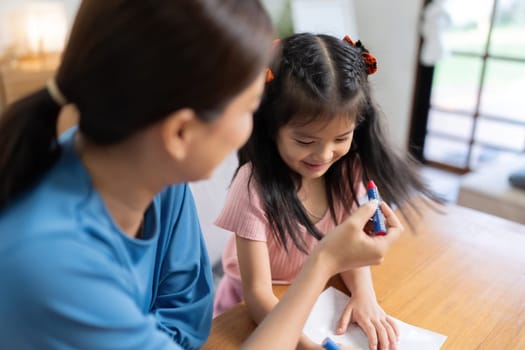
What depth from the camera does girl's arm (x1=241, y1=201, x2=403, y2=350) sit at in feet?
2.26

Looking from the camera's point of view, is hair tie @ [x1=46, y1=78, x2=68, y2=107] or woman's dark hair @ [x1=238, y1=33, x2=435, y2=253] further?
woman's dark hair @ [x1=238, y1=33, x2=435, y2=253]

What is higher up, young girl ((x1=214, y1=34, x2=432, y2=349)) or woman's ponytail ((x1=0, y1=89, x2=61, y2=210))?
woman's ponytail ((x1=0, y1=89, x2=61, y2=210))

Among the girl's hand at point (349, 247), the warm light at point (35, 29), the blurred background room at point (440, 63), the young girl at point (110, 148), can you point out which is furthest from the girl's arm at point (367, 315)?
the warm light at point (35, 29)

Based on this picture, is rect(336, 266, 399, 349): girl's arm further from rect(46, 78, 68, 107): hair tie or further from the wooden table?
rect(46, 78, 68, 107): hair tie

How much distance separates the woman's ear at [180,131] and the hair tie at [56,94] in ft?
0.39

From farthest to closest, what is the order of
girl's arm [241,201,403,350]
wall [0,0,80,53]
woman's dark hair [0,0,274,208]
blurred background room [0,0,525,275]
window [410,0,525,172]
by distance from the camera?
window [410,0,525,172], blurred background room [0,0,525,275], wall [0,0,80,53], girl's arm [241,201,403,350], woman's dark hair [0,0,274,208]

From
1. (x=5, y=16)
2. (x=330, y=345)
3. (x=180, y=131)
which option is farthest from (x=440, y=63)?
(x=180, y=131)

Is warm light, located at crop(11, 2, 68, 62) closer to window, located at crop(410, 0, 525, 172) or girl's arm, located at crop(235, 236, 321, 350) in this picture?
girl's arm, located at crop(235, 236, 321, 350)

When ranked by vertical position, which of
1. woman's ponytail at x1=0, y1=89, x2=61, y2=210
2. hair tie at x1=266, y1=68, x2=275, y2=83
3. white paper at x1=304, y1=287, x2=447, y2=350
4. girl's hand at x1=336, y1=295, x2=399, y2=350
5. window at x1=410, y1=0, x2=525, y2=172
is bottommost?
window at x1=410, y1=0, x2=525, y2=172

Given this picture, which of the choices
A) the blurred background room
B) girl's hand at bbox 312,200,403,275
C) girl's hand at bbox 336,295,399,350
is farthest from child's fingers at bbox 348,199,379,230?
the blurred background room

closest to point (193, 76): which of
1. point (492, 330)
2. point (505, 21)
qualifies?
point (492, 330)

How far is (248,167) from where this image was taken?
100 centimetres

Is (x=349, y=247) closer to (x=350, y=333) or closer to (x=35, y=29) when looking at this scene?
(x=350, y=333)

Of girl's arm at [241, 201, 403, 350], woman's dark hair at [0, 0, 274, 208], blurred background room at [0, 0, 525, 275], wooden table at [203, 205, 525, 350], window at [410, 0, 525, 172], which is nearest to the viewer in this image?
woman's dark hair at [0, 0, 274, 208]
